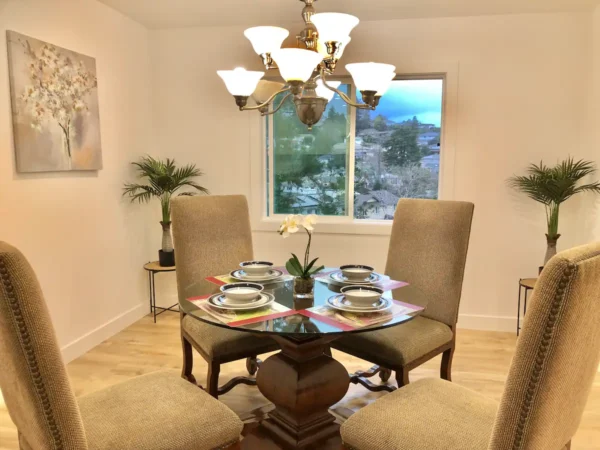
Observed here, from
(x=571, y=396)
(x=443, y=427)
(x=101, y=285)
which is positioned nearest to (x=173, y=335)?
(x=101, y=285)

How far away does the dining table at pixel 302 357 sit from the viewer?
178 cm

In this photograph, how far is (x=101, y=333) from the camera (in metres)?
3.51

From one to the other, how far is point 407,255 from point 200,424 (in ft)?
4.82

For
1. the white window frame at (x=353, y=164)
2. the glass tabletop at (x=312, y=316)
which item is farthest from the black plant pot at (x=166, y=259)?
the glass tabletop at (x=312, y=316)

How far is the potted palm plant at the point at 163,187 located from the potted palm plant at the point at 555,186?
99.1 inches

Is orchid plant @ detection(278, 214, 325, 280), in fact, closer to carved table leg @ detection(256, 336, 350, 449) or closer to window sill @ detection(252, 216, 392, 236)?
carved table leg @ detection(256, 336, 350, 449)

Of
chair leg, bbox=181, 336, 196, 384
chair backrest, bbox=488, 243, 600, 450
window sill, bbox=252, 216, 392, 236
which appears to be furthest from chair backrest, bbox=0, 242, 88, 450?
window sill, bbox=252, 216, 392, 236

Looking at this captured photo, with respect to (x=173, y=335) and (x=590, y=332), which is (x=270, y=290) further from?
(x=173, y=335)

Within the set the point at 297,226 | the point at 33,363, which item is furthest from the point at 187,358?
the point at 33,363

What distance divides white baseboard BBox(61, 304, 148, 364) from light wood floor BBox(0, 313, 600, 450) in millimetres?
47

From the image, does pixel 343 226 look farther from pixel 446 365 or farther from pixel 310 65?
pixel 310 65

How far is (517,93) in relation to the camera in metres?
3.62

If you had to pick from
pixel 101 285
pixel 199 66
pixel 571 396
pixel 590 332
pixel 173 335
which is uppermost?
pixel 199 66

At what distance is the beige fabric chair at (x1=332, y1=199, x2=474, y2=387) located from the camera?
2178mm
